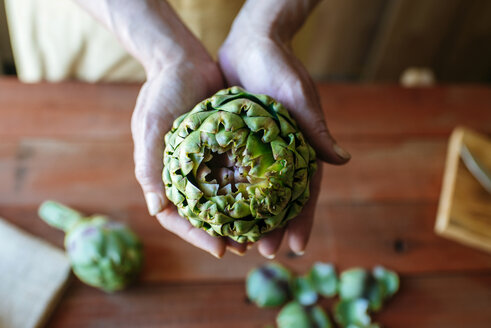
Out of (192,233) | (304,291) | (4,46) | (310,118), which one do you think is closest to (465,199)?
(304,291)

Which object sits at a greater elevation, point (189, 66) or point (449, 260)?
point (189, 66)

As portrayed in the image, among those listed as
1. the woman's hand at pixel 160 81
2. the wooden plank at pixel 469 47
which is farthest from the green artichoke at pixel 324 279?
the wooden plank at pixel 469 47

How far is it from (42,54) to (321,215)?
0.70 meters

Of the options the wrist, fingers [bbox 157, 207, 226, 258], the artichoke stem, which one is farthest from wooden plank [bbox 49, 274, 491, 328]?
the wrist

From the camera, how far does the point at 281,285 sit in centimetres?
88

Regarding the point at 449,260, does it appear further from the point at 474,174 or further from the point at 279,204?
the point at 279,204

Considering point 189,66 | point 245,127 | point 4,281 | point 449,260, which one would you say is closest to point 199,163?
point 245,127

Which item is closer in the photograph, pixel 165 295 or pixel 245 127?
pixel 245 127

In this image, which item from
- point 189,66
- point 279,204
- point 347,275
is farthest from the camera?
point 347,275

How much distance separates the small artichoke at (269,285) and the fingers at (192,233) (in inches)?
7.7

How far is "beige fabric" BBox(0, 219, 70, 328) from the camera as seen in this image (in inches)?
32.0

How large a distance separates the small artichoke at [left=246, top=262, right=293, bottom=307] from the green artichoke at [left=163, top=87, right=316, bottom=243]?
11.4 inches

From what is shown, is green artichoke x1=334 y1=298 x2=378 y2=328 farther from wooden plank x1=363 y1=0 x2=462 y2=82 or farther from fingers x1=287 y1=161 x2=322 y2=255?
wooden plank x1=363 y1=0 x2=462 y2=82

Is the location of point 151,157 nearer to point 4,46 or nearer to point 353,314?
point 353,314
